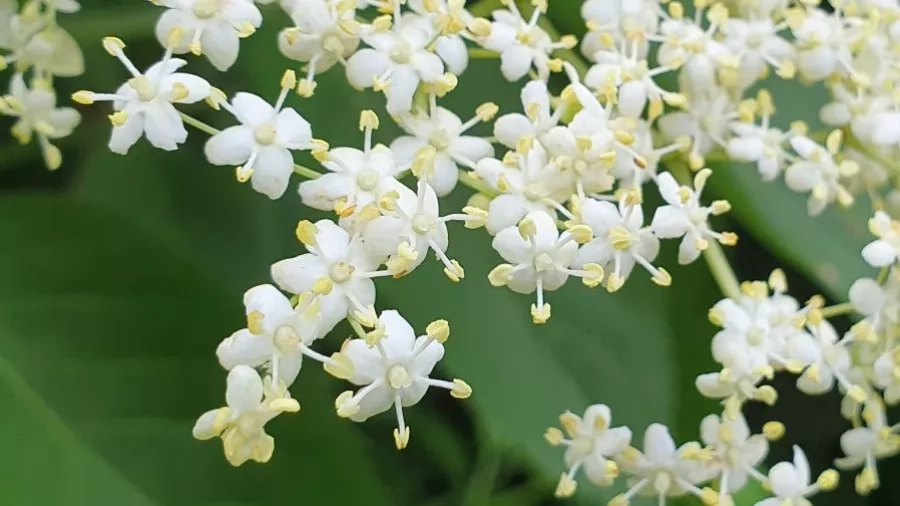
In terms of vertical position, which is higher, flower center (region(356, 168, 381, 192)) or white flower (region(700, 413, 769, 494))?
flower center (region(356, 168, 381, 192))

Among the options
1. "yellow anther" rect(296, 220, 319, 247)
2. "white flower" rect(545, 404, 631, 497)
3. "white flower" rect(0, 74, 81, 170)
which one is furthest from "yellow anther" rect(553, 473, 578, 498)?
"white flower" rect(0, 74, 81, 170)

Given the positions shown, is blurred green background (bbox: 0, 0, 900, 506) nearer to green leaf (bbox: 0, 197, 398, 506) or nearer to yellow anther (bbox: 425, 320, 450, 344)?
green leaf (bbox: 0, 197, 398, 506)

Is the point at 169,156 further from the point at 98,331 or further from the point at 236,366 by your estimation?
the point at 236,366

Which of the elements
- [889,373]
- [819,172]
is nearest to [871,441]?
[889,373]

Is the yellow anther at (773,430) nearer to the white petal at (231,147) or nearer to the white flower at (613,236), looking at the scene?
the white flower at (613,236)

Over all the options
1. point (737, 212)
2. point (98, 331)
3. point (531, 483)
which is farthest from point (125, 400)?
point (737, 212)

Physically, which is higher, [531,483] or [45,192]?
[45,192]

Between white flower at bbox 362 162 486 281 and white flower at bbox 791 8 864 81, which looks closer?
white flower at bbox 362 162 486 281
